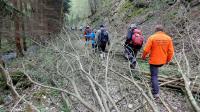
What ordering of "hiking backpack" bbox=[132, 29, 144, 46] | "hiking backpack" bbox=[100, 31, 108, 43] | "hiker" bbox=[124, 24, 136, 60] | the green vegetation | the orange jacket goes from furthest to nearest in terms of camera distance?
the green vegetation, "hiking backpack" bbox=[100, 31, 108, 43], "hiker" bbox=[124, 24, 136, 60], "hiking backpack" bbox=[132, 29, 144, 46], the orange jacket

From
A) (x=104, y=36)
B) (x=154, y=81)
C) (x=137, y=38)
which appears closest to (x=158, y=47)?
(x=154, y=81)

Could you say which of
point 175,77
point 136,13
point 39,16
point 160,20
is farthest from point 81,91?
point 39,16

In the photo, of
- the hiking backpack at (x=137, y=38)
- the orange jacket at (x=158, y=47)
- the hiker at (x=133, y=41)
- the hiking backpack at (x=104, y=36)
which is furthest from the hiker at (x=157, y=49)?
the hiking backpack at (x=104, y=36)

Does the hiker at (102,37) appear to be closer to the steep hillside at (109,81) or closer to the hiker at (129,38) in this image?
the steep hillside at (109,81)

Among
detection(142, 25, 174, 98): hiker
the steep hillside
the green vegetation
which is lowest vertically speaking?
the steep hillside

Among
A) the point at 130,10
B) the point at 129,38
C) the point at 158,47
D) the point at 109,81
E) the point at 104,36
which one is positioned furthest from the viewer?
the point at 130,10

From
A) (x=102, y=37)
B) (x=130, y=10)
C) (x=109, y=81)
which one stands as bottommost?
(x=109, y=81)

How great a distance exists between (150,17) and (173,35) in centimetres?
603

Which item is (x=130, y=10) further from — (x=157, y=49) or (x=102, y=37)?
(x=157, y=49)

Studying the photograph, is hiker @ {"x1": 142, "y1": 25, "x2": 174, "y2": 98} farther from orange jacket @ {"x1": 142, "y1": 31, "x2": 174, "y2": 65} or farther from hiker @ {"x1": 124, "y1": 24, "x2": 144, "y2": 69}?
hiker @ {"x1": 124, "y1": 24, "x2": 144, "y2": 69}

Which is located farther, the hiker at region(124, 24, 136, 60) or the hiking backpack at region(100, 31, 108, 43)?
the hiking backpack at region(100, 31, 108, 43)

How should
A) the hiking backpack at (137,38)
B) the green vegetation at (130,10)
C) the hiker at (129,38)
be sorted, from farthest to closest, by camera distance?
1. the green vegetation at (130,10)
2. the hiker at (129,38)
3. the hiking backpack at (137,38)

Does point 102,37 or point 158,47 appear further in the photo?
point 102,37

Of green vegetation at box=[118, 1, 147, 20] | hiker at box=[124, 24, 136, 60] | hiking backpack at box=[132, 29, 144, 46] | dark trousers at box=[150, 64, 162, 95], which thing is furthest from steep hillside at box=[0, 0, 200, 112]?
green vegetation at box=[118, 1, 147, 20]
